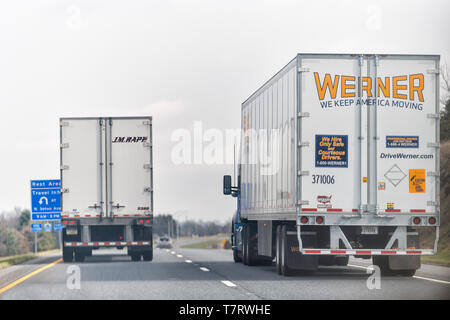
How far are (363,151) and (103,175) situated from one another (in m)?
12.1

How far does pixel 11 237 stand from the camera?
16012 centimetres

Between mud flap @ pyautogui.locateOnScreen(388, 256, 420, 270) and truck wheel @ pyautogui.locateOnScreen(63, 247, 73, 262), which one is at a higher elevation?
mud flap @ pyautogui.locateOnScreen(388, 256, 420, 270)

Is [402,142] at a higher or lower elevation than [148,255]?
higher

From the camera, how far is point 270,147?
19.8 metres

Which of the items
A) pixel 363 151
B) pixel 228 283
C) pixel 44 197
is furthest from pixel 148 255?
pixel 44 197

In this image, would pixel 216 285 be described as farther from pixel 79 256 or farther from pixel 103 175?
pixel 79 256

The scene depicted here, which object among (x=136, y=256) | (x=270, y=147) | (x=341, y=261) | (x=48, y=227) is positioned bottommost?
(x=48, y=227)

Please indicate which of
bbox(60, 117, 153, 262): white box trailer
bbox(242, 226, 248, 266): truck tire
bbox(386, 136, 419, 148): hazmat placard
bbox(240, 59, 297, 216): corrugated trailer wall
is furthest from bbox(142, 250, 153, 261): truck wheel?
bbox(386, 136, 419, 148): hazmat placard

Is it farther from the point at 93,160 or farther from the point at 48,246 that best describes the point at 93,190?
the point at 48,246

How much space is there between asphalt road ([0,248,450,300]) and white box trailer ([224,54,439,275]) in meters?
0.98

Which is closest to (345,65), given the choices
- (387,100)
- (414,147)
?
(387,100)

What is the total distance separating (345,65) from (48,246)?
155 metres

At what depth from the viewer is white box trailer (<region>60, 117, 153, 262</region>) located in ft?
88.5

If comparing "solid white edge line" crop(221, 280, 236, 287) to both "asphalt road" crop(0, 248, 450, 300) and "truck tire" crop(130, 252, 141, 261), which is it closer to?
"asphalt road" crop(0, 248, 450, 300)
